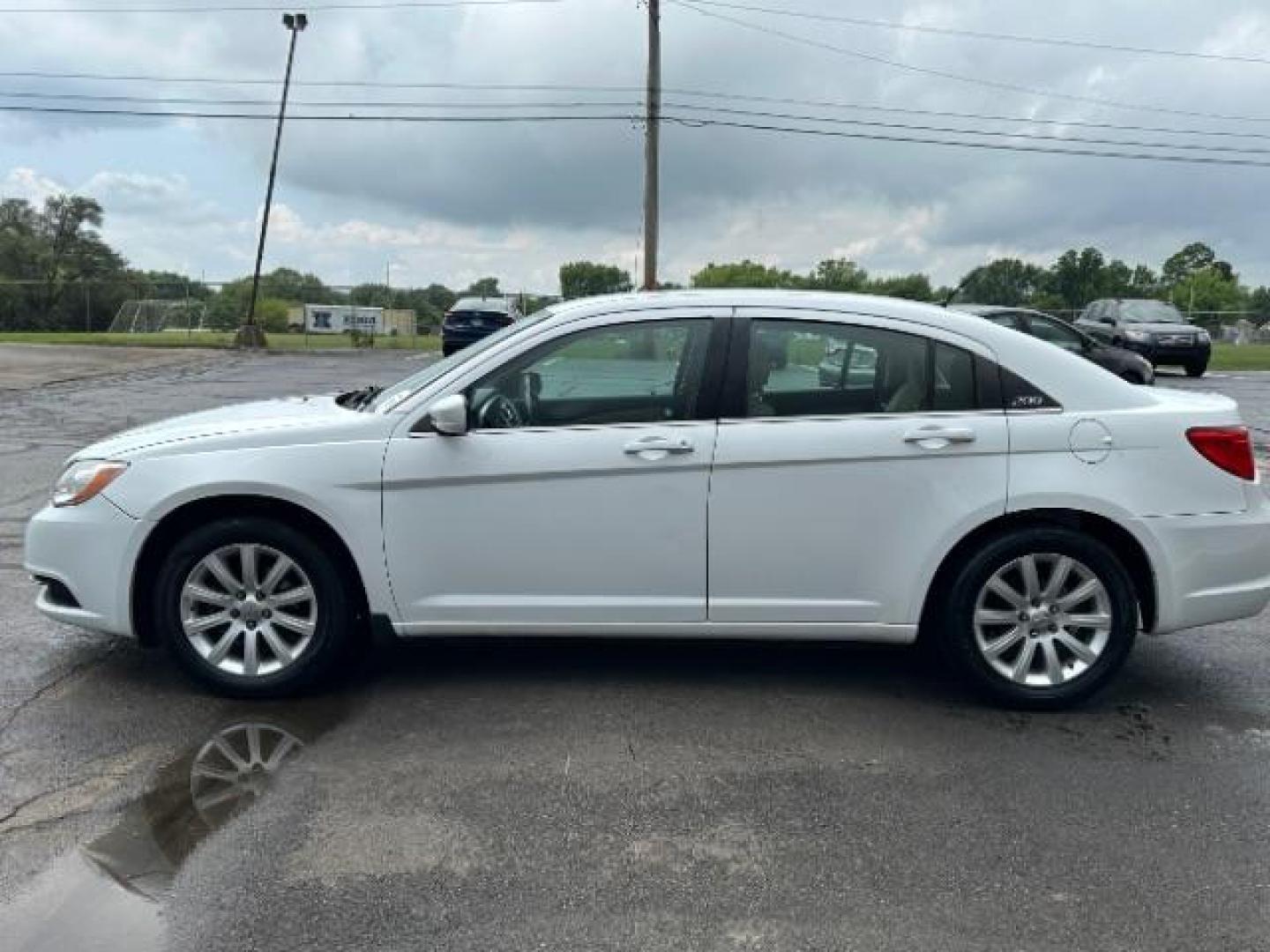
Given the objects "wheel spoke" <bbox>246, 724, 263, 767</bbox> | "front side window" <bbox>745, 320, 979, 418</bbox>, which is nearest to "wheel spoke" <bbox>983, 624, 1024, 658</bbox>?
"front side window" <bbox>745, 320, 979, 418</bbox>

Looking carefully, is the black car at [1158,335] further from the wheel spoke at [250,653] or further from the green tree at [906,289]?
the wheel spoke at [250,653]

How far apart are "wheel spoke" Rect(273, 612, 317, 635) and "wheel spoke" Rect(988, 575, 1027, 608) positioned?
267 centimetres

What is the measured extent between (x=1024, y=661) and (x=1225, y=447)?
1.15m

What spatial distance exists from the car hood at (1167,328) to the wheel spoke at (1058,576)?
21.3 metres

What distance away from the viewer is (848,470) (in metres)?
4.11

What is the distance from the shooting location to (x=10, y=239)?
61.3 metres

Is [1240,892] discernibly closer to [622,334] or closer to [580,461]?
[580,461]

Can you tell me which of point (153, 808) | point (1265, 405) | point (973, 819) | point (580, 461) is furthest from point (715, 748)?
point (1265, 405)

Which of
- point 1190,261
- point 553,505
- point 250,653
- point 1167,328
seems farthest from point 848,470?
point 1190,261

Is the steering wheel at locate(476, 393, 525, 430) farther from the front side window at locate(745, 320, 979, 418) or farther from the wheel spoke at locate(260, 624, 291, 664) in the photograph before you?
the wheel spoke at locate(260, 624, 291, 664)

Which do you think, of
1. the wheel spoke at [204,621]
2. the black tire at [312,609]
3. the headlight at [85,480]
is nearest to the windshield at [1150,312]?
the black tire at [312,609]

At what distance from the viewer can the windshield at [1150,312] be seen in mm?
23845

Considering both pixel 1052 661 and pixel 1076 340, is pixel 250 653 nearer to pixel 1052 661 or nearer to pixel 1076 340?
pixel 1052 661

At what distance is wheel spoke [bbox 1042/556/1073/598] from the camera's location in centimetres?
416
